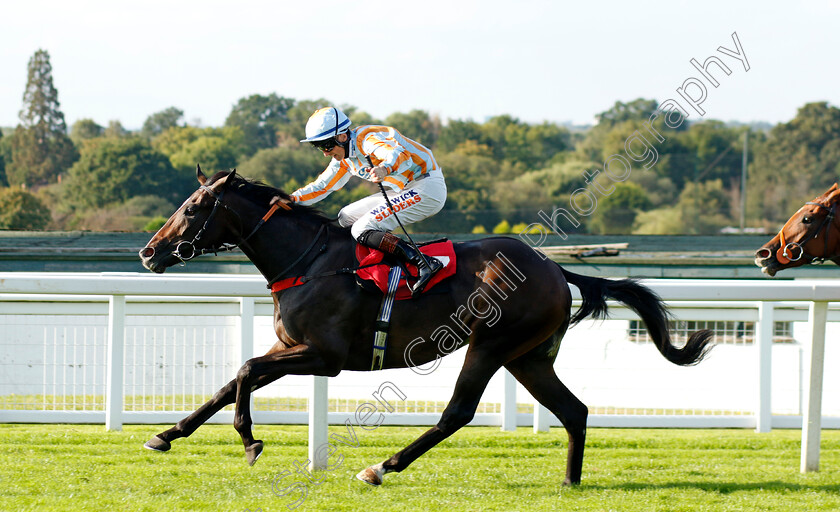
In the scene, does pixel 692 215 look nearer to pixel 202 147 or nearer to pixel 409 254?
pixel 202 147

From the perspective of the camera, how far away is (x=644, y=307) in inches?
189

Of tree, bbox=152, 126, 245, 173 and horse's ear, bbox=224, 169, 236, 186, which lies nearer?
horse's ear, bbox=224, 169, 236, 186

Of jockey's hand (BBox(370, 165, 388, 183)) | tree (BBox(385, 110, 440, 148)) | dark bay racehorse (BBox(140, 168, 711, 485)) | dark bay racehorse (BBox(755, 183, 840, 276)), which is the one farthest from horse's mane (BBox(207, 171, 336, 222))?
tree (BBox(385, 110, 440, 148))

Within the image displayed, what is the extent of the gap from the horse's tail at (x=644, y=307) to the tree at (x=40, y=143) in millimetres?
50945

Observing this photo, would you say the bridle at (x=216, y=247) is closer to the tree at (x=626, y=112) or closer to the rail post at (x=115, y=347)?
the rail post at (x=115, y=347)

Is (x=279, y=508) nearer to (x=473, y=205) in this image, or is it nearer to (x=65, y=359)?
(x=65, y=359)

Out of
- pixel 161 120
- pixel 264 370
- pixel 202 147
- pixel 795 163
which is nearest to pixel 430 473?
pixel 264 370

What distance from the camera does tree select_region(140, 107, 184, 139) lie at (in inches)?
2864

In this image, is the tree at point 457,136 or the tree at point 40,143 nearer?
the tree at point 40,143

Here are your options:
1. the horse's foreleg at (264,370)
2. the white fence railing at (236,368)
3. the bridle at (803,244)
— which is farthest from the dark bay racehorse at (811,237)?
the horse's foreleg at (264,370)

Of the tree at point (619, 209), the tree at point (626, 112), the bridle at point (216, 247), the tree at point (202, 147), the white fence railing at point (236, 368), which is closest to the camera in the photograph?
the bridle at point (216, 247)

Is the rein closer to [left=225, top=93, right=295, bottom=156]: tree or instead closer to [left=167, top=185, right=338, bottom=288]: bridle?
[left=167, top=185, right=338, bottom=288]: bridle

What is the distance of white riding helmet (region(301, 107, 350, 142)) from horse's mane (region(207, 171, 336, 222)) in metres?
0.34

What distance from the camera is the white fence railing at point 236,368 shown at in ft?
19.1
